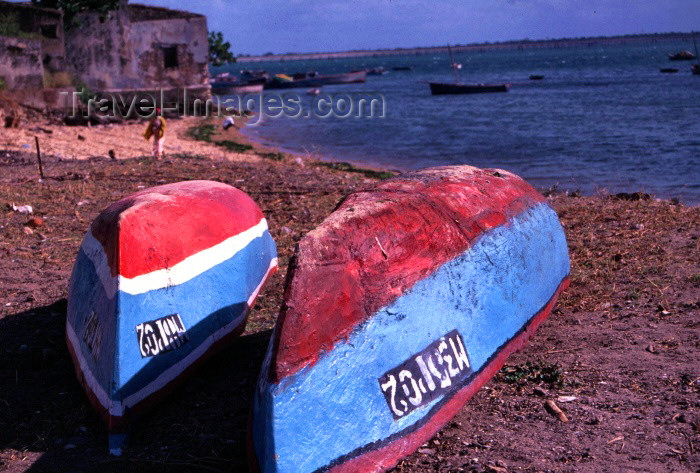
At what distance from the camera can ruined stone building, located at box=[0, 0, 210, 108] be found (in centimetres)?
2122

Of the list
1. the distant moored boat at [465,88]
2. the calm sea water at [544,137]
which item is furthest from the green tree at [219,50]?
the distant moored boat at [465,88]

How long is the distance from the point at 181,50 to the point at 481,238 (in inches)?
975

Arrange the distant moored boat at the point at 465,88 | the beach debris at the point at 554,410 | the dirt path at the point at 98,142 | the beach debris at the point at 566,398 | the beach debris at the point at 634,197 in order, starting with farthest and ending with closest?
1. the distant moored boat at the point at 465,88
2. the dirt path at the point at 98,142
3. the beach debris at the point at 634,197
4. the beach debris at the point at 566,398
5. the beach debris at the point at 554,410

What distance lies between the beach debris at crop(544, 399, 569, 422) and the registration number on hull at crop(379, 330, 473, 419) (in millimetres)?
458

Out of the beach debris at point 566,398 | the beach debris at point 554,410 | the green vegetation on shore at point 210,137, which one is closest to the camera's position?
the beach debris at point 554,410

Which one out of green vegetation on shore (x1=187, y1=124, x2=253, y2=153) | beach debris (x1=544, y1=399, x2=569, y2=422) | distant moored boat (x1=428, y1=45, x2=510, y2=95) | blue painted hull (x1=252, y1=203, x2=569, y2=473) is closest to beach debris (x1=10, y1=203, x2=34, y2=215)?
blue painted hull (x1=252, y1=203, x2=569, y2=473)

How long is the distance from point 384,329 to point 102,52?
2417 cm

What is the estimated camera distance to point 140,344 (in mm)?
4363

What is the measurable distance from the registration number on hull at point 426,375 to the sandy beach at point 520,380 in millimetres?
243

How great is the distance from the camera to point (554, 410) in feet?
13.0

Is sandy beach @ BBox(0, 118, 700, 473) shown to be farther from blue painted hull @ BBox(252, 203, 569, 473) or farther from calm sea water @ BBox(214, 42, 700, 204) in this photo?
calm sea water @ BBox(214, 42, 700, 204)

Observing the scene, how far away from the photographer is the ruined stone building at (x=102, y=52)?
21219 mm

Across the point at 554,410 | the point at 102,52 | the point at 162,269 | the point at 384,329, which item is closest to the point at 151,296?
the point at 162,269

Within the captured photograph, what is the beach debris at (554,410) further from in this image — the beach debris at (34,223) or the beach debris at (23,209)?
the beach debris at (23,209)
